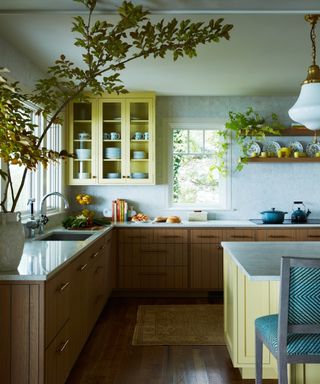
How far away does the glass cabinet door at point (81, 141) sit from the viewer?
506 centimetres

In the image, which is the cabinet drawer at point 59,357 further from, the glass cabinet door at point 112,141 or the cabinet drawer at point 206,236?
the glass cabinet door at point 112,141

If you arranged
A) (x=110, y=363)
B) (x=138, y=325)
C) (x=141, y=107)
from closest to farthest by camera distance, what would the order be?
(x=110, y=363) < (x=138, y=325) < (x=141, y=107)

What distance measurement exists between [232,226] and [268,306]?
2.22m

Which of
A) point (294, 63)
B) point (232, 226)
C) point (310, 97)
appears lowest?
point (232, 226)

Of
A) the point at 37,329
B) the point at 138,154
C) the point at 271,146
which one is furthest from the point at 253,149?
the point at 37,329

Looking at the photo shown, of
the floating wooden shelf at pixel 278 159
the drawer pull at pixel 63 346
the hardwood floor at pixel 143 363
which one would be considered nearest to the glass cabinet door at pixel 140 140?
the floating wooden shelf at pixel 278 159

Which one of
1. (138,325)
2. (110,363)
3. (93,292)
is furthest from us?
(138,325)

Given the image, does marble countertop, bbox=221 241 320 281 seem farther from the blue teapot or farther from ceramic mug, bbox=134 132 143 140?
ceramic mug, bbox=134 132 143 140

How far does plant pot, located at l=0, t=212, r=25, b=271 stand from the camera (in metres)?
2.10

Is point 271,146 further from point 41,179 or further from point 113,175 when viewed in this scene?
point 41,179

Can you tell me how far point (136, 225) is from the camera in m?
4.74

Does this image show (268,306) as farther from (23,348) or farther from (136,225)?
(136,225)

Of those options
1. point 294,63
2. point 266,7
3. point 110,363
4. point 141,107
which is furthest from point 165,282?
point 266,7

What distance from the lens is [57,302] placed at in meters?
2.27
